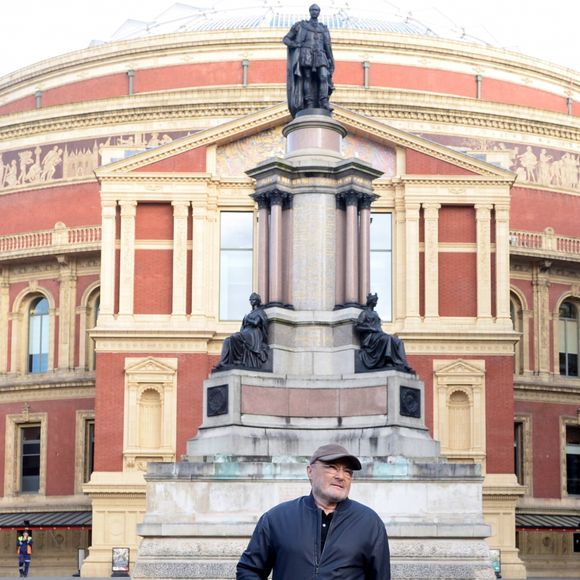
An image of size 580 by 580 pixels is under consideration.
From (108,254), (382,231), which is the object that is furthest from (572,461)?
(108,254)

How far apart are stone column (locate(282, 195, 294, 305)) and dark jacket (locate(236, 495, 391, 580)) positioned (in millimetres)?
17495

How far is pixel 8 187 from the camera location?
6619 centimetres

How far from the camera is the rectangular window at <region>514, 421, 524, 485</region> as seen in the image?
5975 centimetres

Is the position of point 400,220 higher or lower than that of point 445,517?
higher

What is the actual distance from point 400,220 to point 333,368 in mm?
28377

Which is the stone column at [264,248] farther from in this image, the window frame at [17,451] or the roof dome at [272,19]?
the roof dome at [272,19]

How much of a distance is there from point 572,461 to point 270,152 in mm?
17812

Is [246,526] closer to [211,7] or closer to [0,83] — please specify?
[0,83]

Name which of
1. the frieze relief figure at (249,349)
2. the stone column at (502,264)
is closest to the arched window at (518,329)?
the stone column at (502,264)

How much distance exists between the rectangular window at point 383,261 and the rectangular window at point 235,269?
455 centimetres

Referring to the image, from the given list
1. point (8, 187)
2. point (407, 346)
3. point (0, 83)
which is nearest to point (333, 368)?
point (407, 346)

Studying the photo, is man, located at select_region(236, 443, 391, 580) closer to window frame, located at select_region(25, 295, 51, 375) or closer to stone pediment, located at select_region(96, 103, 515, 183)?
stone pediment, located at select_region(96, 103, 515, 183)

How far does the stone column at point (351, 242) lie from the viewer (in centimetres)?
2833

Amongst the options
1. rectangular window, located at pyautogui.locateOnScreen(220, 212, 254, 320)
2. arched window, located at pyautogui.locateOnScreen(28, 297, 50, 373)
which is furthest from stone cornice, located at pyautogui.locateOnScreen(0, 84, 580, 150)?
rectangular window, located at pyautogui.locateOnScreen(220, 212, 254, 320)
